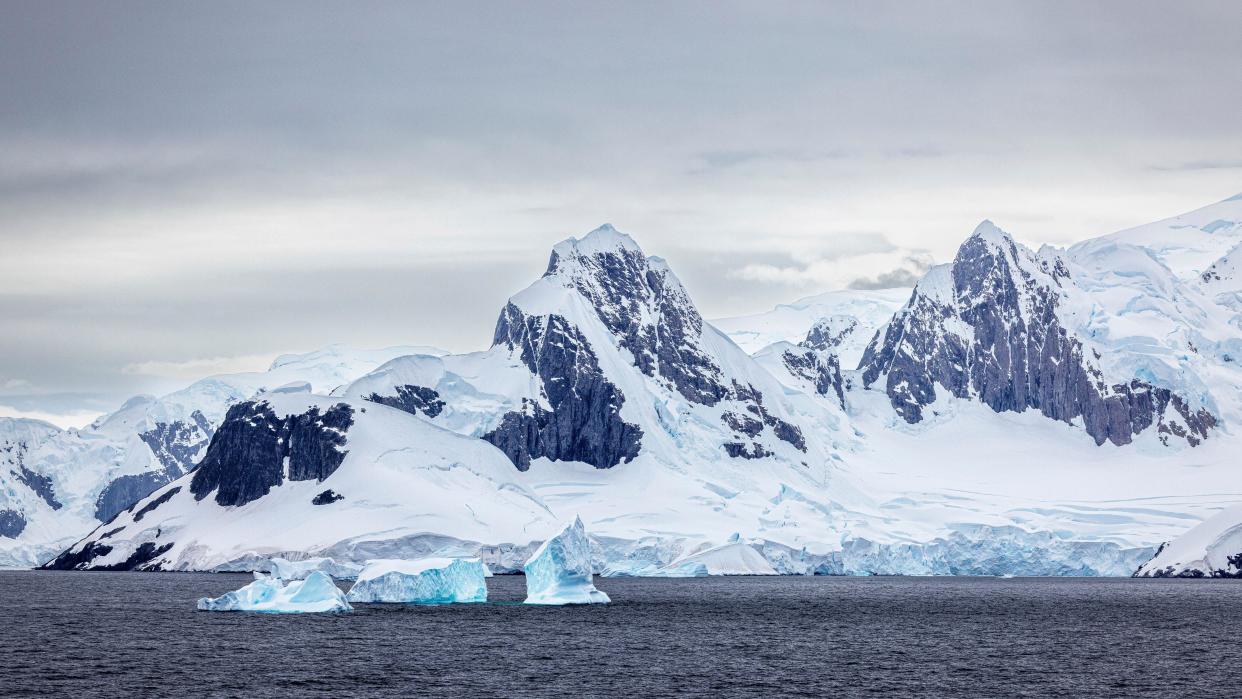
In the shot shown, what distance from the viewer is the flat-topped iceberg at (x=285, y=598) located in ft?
505

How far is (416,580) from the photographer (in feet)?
559

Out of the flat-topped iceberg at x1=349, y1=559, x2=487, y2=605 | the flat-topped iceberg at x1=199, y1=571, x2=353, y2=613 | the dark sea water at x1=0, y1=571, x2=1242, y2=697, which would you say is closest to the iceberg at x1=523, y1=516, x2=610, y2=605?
the dark sea water at x1=0, y1=571, x2=1242, y2=697

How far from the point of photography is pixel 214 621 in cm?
14362

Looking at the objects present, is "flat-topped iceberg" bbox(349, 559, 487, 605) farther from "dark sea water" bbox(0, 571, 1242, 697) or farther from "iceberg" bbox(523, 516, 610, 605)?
"iceberg" bbox(523, 516, 610, 605)

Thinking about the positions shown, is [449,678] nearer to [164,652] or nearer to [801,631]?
[164,652]

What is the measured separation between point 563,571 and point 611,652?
50.5 meters

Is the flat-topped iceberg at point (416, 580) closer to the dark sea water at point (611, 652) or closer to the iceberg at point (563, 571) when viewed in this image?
the dark sea water at point (611, 652)

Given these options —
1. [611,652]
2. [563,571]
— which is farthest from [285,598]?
[611,652]

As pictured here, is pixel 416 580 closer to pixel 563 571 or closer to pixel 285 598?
pixel 563 571

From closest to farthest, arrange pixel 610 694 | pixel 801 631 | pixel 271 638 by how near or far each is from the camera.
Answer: pixel 610 694, pixel 271 638, pixel 801 631

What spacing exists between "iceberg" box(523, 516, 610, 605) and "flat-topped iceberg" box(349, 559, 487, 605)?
284 inches

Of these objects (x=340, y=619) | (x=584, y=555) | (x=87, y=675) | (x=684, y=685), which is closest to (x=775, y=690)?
(x=684, y=685)

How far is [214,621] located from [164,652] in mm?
31977

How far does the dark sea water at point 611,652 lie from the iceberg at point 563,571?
202 centimetres
